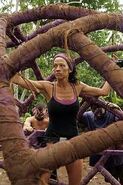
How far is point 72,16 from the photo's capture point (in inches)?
100

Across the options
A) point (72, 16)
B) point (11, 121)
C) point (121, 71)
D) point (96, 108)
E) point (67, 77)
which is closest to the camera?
point (11, 121)

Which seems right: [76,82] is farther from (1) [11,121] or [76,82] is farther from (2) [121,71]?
(1) [11,121]

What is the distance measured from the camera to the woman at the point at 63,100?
2199 millimetres

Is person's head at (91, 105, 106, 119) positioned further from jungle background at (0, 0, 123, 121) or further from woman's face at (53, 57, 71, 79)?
jungle background at (0, 0, 123, 121)

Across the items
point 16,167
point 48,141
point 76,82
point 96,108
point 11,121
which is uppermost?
point 11,121

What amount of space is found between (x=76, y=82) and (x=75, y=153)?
1078 mm

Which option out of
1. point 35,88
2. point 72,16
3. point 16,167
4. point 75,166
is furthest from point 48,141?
point 16,167

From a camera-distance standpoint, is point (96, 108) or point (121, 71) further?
point (96, 108)

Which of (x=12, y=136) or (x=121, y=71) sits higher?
(x=121, y=71)

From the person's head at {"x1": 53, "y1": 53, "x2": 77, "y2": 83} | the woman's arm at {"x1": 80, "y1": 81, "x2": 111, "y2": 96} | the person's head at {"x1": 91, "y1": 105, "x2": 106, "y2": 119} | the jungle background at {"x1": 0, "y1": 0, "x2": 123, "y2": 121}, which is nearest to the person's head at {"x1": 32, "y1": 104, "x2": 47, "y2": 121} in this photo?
the person's head at {"x1": 91, "y1": 105, "x2": 106, "y2": 119}

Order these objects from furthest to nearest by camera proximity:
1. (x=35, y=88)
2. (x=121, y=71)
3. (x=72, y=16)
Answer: (x=72, y=16), (x=35, y=88), (x=121, y=71)

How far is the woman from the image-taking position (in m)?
2.20

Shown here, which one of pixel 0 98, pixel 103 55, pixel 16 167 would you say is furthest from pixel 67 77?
pixel 16 167

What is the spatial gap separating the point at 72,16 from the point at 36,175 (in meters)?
1.42
